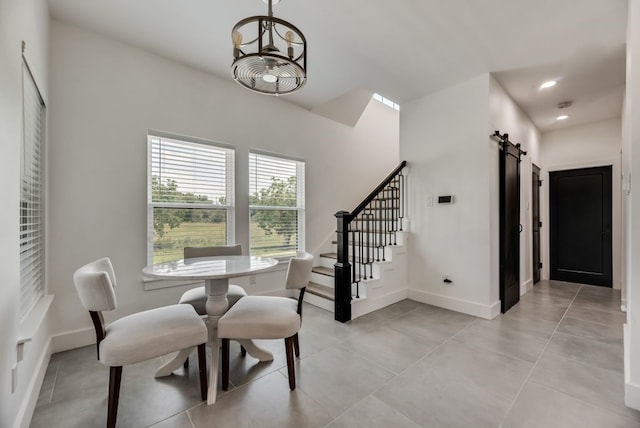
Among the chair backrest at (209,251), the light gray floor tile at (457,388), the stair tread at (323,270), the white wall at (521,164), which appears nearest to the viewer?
the light gray floor tile at (457,388)

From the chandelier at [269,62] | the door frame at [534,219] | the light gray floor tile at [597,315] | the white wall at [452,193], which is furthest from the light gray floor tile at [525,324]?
the chandelier at [269,62]

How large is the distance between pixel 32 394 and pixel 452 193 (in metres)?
4.16

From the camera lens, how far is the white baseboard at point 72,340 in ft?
7.80

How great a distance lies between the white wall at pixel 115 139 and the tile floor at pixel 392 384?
2.34ft

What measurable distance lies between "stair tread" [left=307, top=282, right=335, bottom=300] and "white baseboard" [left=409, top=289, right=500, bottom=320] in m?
1.21

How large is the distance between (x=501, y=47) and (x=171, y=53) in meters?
3.40

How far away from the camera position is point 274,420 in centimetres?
158

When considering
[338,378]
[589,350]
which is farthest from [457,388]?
[589,350]

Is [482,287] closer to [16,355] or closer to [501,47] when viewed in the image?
[501,47]

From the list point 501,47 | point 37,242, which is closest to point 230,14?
point 37,242

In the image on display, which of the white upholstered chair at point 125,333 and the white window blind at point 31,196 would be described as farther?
the white window blind at point 31,196

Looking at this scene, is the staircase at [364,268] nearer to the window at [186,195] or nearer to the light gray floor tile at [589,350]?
the window at [186,195]

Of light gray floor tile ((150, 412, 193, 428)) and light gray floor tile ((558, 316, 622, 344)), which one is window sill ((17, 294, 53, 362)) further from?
light gray floor tile ((558, 316, 622, 344))

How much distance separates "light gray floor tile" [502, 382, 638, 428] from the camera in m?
1.56
